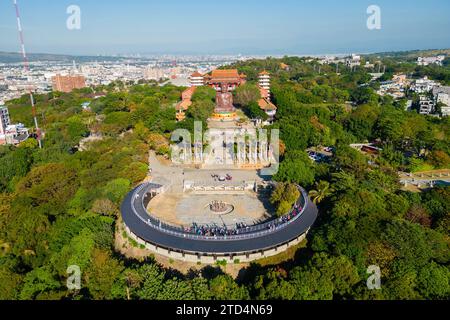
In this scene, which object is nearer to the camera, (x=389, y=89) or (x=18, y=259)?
(x=18, y=259)

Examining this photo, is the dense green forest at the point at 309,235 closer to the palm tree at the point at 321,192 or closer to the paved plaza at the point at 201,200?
the palm tree at the point at 321,192

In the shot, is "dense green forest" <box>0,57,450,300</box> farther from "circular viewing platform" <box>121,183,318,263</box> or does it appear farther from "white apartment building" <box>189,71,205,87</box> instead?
"white apartment building" <box>189,71,205,87</box>

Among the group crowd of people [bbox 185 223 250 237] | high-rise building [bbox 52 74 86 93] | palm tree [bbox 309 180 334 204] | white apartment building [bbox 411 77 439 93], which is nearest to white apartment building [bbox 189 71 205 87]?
white apartment building [bbox 411 77 439 93]

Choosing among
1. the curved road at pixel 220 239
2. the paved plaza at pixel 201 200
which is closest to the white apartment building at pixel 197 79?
the paved plaza at pixel 201 200

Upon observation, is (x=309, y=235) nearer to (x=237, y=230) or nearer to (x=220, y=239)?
(x=237, y=230)

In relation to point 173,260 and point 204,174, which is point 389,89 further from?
point 173,260

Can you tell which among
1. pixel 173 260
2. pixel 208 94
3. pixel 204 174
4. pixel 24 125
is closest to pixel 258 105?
pixel 208 94

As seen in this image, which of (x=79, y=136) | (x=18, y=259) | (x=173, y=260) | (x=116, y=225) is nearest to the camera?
(x=173, y=260)
